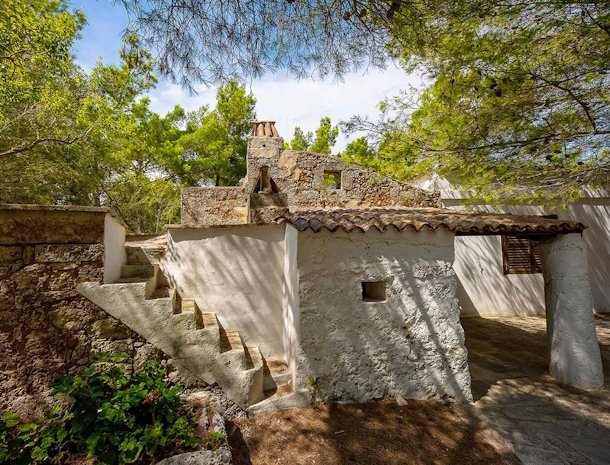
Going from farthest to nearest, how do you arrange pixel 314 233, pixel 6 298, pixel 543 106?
pixel 543 106, pixel 314 233, pixel 6 298

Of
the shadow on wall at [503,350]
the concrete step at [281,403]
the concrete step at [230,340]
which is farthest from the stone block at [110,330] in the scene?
the shadow on wall at [503,350]

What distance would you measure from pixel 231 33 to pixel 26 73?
18.6 feet

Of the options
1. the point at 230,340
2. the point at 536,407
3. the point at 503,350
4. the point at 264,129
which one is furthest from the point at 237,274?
the point at 264,129

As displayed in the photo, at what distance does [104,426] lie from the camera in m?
2.50

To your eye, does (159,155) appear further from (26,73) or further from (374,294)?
(374,294)

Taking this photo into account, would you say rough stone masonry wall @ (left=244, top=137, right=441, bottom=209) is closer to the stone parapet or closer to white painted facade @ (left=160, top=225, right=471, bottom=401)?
the stone parapet

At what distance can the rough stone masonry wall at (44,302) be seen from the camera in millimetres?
2814

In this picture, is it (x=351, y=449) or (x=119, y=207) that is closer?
(x=351, y=449)

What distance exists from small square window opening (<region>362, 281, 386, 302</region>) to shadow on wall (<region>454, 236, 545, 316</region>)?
495 cm

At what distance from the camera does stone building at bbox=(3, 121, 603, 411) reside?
339cm

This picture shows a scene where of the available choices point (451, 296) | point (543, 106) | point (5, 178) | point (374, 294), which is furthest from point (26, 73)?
point (543, 106)

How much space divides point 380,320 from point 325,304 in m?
0.79

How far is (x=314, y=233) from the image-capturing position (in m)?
3.63

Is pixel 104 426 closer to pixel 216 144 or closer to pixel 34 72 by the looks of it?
pixel 34 72
